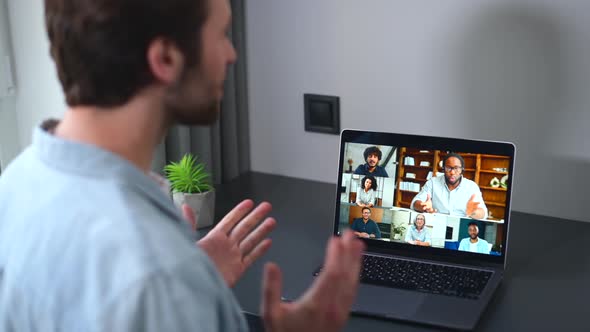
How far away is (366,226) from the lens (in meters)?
1.49

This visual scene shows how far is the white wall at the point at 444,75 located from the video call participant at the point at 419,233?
0.35 meters

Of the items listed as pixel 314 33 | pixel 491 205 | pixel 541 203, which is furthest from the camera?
pixel 314 33

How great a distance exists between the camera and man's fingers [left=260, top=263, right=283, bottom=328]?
79 centimetres

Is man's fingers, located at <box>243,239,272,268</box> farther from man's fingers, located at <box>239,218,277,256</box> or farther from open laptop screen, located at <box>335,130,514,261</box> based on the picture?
open laptop screen, located at <box>335,130,514,261</box>

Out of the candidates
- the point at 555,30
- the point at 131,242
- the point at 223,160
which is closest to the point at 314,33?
the point at 223,160

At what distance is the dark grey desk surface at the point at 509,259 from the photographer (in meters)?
1.22

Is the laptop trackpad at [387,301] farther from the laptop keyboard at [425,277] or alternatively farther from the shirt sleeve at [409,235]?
the shirt sleeve at [409,235]

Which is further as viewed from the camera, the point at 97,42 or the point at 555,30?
the point at 555,30

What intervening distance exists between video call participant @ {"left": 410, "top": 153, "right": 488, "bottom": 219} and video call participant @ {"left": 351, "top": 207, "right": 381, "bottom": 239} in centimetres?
9

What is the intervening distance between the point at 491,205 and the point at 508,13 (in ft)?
1.49

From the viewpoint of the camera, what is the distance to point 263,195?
71.9 inches

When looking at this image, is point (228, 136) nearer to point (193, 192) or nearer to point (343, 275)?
point (193, 192)

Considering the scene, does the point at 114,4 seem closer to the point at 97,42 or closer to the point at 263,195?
the point at 97,42

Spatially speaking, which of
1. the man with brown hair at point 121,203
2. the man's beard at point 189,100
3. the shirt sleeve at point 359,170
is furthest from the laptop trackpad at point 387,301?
the man's beard at point 189,100
